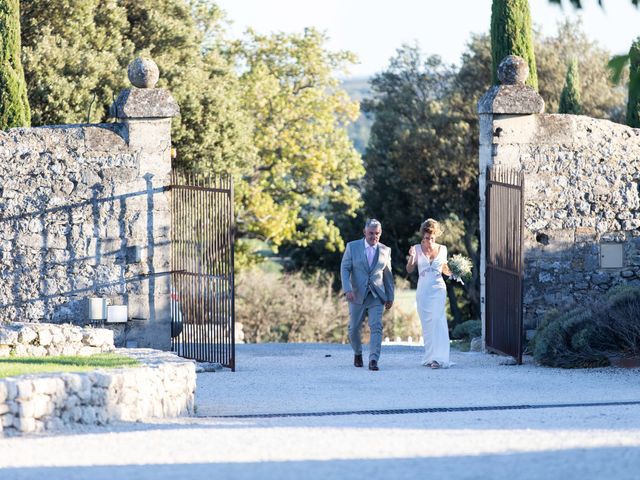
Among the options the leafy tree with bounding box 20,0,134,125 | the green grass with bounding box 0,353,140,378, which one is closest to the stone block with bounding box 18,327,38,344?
the green grass with bounding box 0,353,140,378

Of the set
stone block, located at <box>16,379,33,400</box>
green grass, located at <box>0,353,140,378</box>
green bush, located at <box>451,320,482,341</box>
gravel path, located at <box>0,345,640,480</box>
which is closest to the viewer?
gravel path, located at <box>0,345,640,480</box>

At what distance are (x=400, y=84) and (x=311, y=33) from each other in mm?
3592

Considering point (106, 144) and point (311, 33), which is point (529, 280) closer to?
point (106, 144)

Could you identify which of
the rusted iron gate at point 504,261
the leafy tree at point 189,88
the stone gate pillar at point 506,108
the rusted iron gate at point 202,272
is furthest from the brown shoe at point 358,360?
the leafy tree at point 189,88

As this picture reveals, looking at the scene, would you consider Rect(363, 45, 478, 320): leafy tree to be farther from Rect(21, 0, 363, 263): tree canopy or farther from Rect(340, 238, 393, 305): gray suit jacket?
Rect(340, 238, 393, 305): gray suit jacket

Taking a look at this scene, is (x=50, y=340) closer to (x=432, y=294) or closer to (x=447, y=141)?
(x=432, y=294)

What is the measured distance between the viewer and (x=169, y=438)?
856 cm

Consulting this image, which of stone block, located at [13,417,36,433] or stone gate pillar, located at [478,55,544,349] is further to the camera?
stone gate pillar, located at [478,55,544,349]

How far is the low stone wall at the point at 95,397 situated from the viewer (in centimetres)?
876

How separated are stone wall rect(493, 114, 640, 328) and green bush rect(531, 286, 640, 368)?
3.83 feet

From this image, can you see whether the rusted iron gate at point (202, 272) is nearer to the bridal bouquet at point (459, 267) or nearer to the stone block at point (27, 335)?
the stone block at point (27, 335)

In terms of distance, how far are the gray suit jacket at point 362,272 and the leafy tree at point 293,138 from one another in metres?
15.7

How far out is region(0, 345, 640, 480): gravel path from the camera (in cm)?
714

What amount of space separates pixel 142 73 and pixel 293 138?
1709 centimetres
